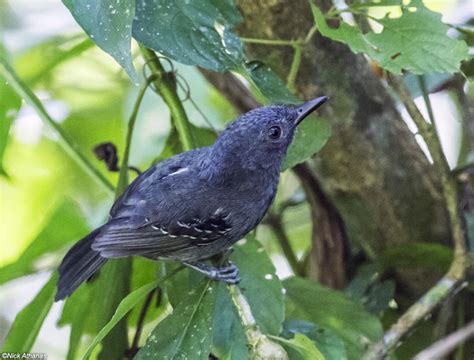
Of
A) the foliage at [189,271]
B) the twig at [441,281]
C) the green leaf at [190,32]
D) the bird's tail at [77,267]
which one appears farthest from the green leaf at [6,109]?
the twig at [441,281]

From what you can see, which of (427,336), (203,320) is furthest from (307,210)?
(203,320)

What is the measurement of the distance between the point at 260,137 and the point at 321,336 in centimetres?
43

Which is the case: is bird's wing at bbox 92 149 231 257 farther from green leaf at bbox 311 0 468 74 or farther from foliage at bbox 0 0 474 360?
green leaf at bbox 311 0 468 74

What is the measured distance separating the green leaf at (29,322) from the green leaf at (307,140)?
0.56m

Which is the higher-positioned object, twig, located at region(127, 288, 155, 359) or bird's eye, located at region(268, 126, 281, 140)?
bird's eye, located at region(268, 126, 281, 140)

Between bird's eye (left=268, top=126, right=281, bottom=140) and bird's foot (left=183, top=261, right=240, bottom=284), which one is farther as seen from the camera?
bird's eye (left=268, top=126, right=281, bottom=140)

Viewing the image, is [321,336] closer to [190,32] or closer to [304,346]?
[304,346]

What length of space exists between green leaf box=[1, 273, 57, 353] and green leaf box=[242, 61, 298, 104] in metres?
0.62

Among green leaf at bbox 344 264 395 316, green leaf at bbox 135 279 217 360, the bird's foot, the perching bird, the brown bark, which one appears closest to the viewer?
green leaf at bbox 135 279 217 360

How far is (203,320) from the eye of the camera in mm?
1437

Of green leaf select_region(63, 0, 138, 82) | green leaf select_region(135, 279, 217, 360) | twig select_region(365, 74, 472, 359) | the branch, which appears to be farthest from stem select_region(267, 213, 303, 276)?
green leaf select_region(63, 0, 138, 82)

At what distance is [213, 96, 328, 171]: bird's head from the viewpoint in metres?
1.64

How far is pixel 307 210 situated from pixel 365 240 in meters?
0.36

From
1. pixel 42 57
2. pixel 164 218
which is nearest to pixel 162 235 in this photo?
pixel 164 218
